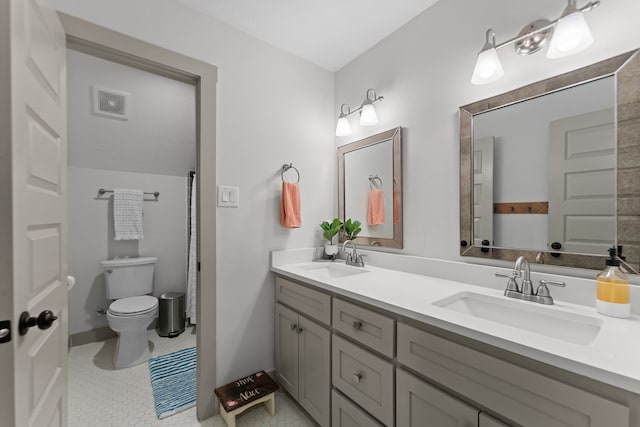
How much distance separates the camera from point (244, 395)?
1476 mm

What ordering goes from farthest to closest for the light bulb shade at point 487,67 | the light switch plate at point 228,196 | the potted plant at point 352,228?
the potted plant at point 352,228
the light switch plate at point 228,196
the light bulb shade at point 487,67

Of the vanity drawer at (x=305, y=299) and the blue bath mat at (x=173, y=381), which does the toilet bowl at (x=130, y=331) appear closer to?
the blue bath mat at (x=173, y=381)

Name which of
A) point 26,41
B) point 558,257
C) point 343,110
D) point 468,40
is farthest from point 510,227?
point 26,41

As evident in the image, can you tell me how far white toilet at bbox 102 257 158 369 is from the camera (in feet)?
6.73

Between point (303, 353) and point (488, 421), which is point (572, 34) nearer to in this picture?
point (488, 421)

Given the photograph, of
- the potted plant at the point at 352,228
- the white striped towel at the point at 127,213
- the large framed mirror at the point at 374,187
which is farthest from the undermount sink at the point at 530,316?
the white striped towel at the point at 127,213

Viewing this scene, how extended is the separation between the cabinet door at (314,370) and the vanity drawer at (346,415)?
0.04m

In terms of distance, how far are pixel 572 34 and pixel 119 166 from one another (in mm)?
3253

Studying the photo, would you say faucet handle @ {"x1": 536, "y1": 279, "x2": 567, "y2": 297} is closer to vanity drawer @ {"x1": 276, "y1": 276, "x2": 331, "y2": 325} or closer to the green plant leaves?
vanity drawer @ {"x1": 276, "y1": 276, "x2": 331, "y2": 325}

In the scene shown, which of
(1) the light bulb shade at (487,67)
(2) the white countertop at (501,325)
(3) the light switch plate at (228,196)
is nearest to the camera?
(2) the white countertop at (501,325)

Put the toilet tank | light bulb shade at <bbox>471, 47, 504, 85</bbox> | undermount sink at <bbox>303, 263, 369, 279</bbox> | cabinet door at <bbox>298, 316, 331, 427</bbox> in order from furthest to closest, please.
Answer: the toilet tank
undermount sink at <bbox>303, 263, 369, 279</bbox>
cabinet door at <bbox>298, 316, 331, 427</bbox>
light bulb shade at <bbox>471, 47, 504, 85</bbox>

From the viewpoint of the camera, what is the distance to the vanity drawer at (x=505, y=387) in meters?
0.59

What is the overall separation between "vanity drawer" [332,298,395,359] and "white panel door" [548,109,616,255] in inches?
30.6

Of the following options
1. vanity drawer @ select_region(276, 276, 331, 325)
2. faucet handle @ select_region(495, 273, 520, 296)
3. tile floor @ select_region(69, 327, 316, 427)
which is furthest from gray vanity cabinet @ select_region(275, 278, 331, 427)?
faucet handle @ select_region(495, 273, 520, 296)
